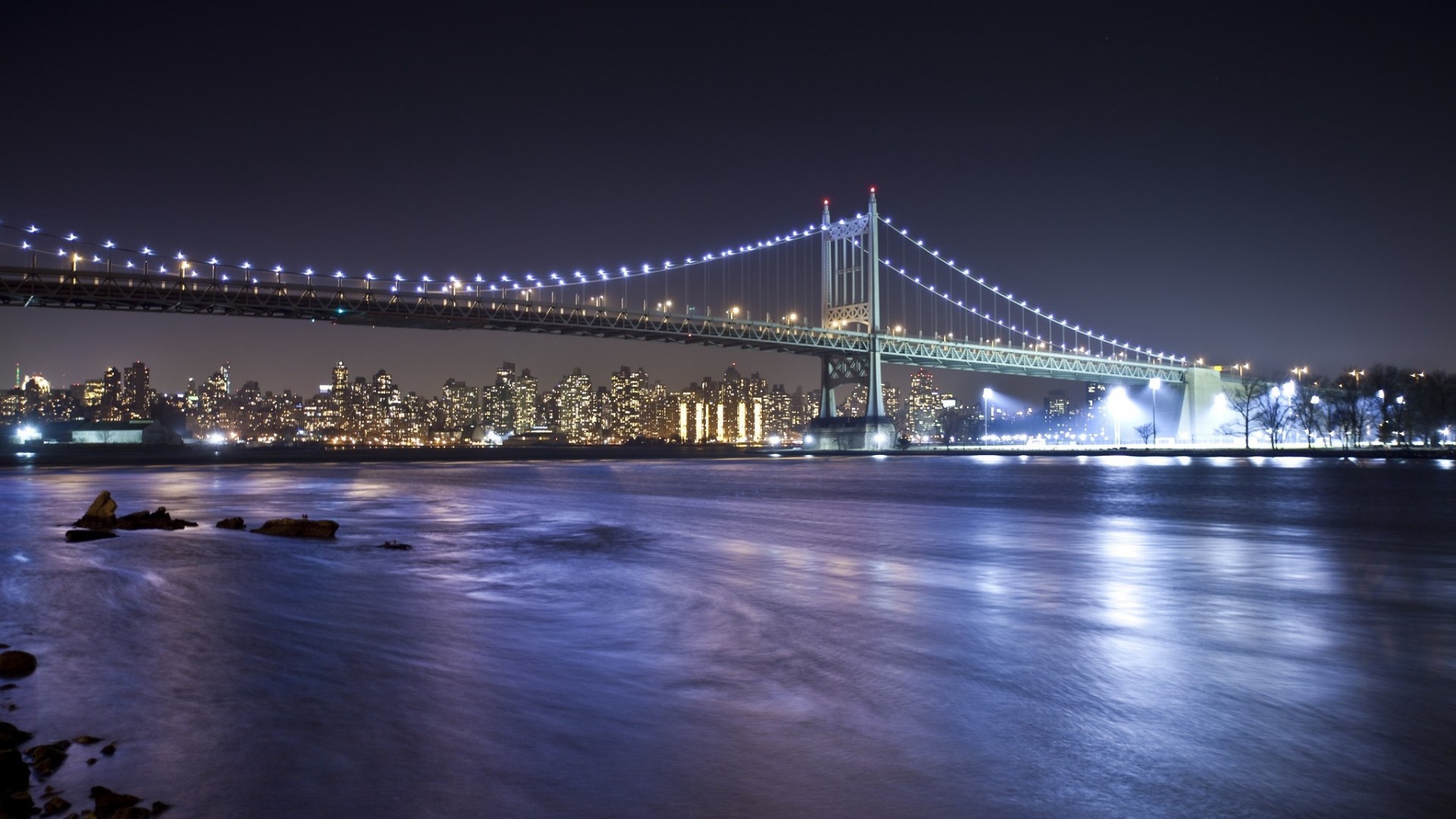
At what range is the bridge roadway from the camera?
4906cm

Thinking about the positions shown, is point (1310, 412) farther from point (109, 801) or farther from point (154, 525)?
point (109, 801)

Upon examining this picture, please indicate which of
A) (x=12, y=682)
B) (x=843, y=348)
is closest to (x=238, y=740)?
(x=12, y=682)

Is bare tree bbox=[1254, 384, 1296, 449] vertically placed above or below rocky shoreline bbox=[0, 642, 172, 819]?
above

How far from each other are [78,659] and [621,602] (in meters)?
4.87

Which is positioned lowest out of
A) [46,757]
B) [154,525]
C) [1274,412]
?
[154,525]

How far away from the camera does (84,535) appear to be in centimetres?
1575

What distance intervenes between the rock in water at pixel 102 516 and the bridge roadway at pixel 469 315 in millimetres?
38352

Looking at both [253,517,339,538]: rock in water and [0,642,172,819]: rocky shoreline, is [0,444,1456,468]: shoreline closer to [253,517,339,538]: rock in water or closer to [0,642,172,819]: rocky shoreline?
[253,517,339,538]: rock in water

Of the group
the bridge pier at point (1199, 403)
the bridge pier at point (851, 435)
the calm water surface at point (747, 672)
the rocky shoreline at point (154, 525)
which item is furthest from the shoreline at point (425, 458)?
the calm water surface at point (747, 672)

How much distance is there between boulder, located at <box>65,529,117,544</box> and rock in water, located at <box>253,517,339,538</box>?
8.02 feet

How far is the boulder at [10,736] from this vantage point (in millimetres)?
4825

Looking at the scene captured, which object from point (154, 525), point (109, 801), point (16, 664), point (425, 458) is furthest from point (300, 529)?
point (425, 458)

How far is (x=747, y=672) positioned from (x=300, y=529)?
12.5 meters

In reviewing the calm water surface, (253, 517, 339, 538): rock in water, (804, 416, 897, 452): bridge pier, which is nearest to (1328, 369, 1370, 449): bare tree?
(804, 416, 897, 452): bridge pier
